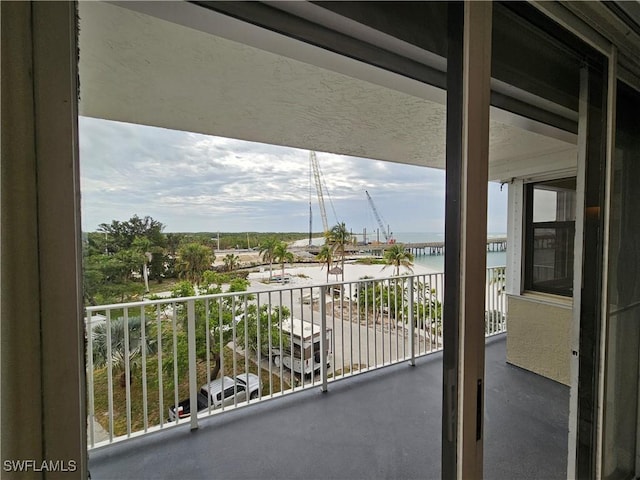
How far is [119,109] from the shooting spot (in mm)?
830

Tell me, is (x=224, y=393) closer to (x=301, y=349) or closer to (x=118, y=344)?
(x=301, y=349)

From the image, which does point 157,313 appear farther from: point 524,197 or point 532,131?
point 524,197


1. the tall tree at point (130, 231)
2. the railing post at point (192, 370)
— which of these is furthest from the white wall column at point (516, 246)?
the railing post at point (192, 370)

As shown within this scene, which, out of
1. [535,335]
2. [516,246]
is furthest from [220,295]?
[535,335]

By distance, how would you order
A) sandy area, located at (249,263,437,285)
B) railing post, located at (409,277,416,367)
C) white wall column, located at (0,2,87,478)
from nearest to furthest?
white wall column, located at (0,2,87,478) → sandy area, located at (249,263,437,285) → railing post, located at (409,277,416,367)

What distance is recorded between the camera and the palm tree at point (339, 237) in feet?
8.46

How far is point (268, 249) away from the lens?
2.12 meters

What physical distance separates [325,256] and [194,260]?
1634 millimetres

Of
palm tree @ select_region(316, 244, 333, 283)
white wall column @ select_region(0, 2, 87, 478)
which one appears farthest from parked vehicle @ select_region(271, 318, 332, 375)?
white wall column @ select_region(0, 2, 87, 478)

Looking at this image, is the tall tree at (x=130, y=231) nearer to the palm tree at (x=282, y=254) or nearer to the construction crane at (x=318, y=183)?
the palm tree at (x=282, y=254)

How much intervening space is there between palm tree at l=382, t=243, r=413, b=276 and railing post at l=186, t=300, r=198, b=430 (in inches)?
76.6

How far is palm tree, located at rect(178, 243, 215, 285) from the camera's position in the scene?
3.90 ft

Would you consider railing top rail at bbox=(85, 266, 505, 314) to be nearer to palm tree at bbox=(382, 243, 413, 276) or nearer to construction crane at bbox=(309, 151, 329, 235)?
palm tree at bbox=(382, 243, 413, 276)

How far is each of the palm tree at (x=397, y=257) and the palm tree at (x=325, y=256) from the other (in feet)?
1.97
